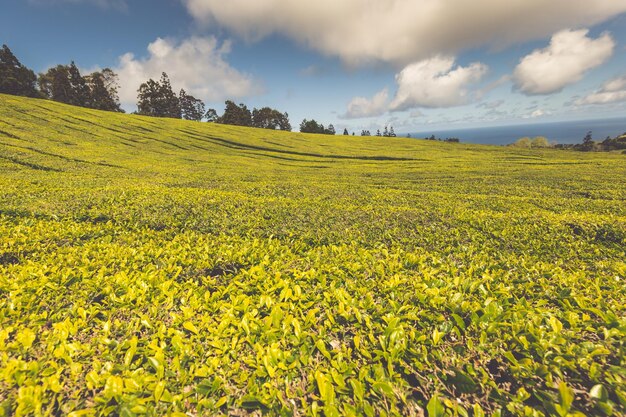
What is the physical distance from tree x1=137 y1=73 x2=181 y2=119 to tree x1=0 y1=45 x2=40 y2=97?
2970 centimetres

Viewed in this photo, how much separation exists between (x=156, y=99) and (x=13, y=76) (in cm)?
3707

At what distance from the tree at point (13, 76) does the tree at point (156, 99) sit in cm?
2970

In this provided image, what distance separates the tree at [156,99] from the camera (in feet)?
338

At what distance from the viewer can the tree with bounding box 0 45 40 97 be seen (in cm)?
7569

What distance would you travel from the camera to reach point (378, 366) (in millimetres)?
3195

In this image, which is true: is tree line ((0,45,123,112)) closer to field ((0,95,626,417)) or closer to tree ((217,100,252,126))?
tree ((217,100,252,126))

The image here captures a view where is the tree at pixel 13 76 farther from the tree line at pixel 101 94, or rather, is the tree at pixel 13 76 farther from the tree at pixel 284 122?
the tree at pixel 284 122

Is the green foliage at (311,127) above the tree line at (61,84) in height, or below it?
below

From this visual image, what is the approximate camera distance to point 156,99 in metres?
104

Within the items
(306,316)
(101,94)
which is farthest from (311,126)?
(306,316)

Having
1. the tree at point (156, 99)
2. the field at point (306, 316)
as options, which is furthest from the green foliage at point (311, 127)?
the field at point (306, 316)

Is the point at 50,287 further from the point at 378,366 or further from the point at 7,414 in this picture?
the point at 378,366

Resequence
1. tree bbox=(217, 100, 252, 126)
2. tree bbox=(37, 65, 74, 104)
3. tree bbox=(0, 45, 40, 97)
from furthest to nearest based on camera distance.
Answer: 1. tree bbox=(217, 100, 252, 126)
2. tree bbox=(37, 65, 74, 104)
3. tree bbox=(0, 45, 40, 97)

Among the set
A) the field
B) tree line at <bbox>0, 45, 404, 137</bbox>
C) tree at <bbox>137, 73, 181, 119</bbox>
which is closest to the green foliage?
tree line at <bbox>0, 45, 404, 137</bbox>
